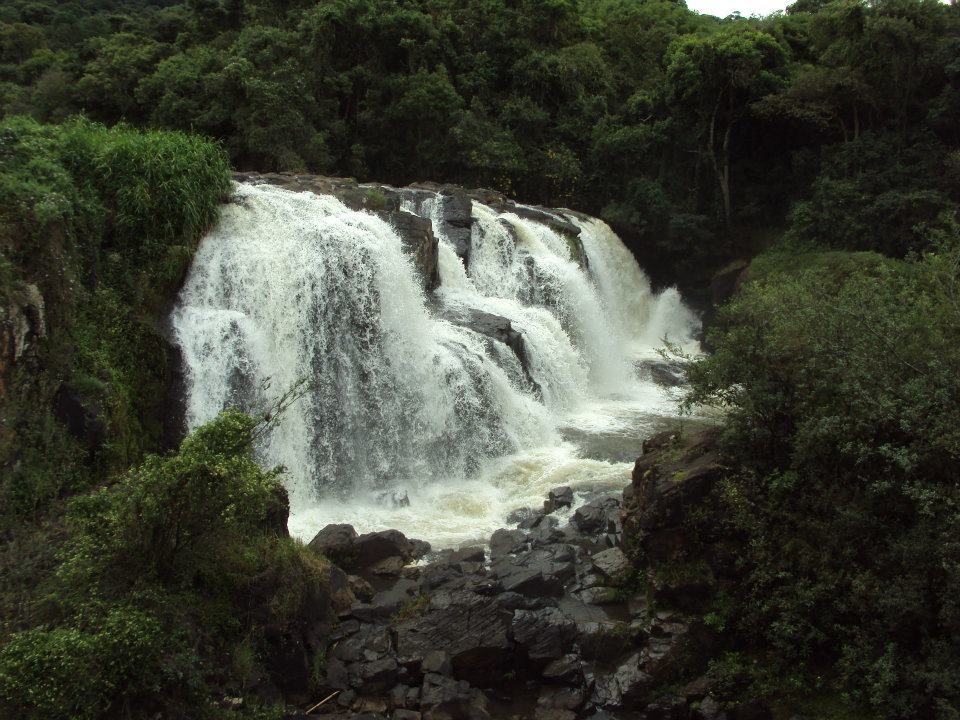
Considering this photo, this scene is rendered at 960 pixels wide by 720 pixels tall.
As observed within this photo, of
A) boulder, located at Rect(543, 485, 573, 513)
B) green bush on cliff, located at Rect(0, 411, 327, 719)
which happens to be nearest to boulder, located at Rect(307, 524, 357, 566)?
green bush on cliff, located at Rect(0, 411, 327, 719)

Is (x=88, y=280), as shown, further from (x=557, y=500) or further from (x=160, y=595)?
(x=557, y=500)

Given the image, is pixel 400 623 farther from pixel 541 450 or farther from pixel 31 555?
pixel 541 450

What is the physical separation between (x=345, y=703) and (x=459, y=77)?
2488 cm

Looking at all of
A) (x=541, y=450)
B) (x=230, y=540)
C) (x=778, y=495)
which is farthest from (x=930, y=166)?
(x=230, y=540)

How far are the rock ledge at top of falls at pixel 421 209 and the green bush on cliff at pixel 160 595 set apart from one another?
29.4 feet

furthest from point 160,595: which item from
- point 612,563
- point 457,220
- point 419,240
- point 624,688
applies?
point 457,220

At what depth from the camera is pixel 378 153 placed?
25.5 metres

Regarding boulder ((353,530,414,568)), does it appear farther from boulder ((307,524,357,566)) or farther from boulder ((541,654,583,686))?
boulder ((541,654,583,686))

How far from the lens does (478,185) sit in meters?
25.5

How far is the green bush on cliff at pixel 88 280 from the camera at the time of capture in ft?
27.5

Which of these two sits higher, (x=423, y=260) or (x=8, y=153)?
(x=8, y=153)

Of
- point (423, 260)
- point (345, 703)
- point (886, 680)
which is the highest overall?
point (423, 260)

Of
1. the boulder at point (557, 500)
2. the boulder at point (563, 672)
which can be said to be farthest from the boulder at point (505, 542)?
the boulder at point (563, 672)

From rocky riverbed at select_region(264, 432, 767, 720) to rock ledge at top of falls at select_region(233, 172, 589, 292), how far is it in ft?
23.6
